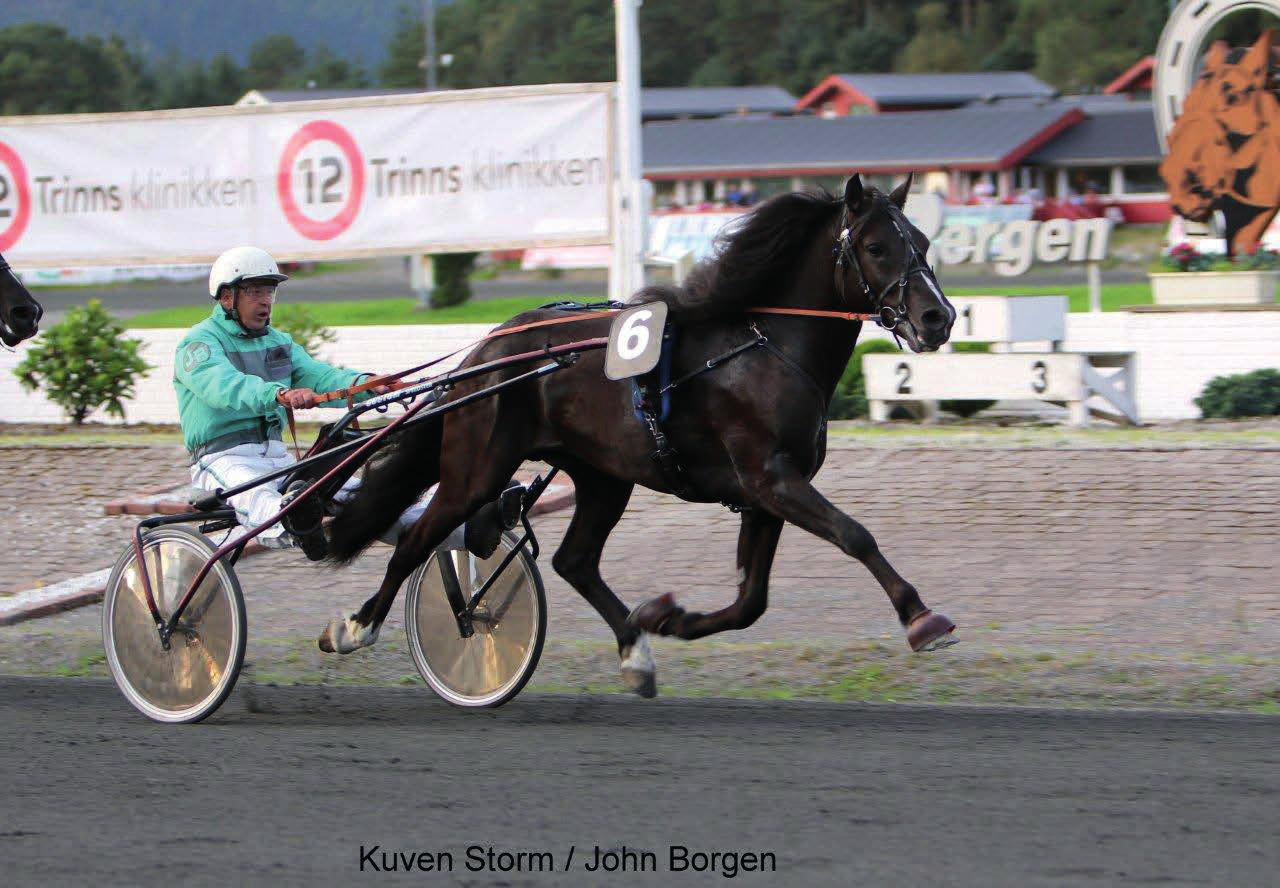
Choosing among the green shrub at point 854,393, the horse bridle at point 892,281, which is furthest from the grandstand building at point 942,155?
the horse bridle at point 892,281

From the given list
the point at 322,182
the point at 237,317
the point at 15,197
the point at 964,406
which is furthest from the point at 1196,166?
the point at 237,317

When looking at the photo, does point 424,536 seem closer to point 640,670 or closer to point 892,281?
point 640,670

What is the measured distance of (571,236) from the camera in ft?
44.5

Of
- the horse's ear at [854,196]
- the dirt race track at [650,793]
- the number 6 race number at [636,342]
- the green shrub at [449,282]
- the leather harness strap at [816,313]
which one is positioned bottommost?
the dirt race track at [650,793]

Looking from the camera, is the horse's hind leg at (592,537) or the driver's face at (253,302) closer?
the driver's face at (253,302)

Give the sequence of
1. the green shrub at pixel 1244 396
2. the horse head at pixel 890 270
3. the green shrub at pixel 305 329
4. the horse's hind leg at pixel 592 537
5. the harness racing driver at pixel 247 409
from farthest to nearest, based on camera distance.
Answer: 1. the green shrub at pixel 305 329
2. the green shrub at pixel 1244 396
3. the horse's hind leg at pixel 592 537
4. the harness racing driver at pixel 247 409
5. the horse head at pixel 890 270

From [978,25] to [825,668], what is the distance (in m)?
92.6

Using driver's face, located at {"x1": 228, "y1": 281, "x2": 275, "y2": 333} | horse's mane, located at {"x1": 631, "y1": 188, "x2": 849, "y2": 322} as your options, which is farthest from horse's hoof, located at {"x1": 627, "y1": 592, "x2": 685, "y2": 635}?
driver's face, located at {"x1": 228, "y1": 281, "x2": 275, "y2": 333}

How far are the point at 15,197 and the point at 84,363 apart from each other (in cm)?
220

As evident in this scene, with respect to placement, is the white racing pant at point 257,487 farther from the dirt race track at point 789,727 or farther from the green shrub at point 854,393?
the green shrub at point 854,393

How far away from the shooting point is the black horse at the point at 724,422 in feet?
18.8

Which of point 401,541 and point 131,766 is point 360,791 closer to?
point 131,766

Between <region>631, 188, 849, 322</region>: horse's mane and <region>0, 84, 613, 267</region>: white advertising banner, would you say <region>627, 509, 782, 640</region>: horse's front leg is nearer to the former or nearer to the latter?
<region>631, 188, 849, 322</region>: horse's mane

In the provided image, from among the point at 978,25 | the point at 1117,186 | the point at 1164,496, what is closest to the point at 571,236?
the point at 1164,496
